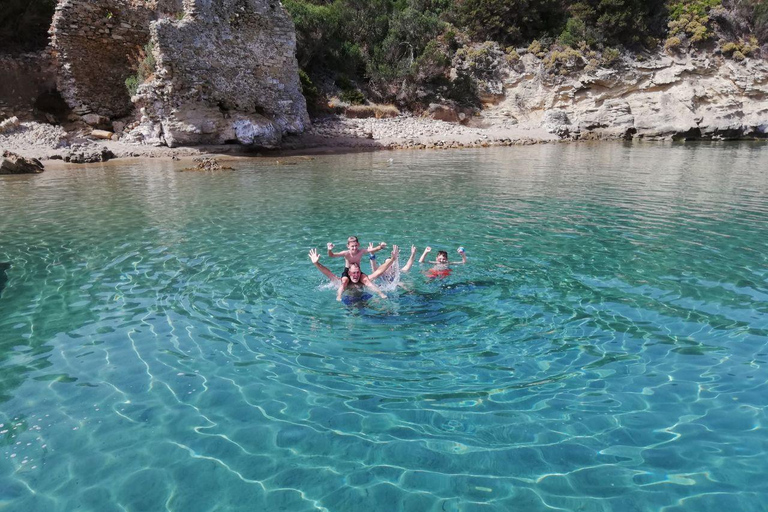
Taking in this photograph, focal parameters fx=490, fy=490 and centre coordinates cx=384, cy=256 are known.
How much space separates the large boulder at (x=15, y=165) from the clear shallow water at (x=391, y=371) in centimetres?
1012

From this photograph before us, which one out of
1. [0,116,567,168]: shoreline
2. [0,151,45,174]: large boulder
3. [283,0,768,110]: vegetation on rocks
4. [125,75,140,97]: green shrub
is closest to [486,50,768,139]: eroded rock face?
[283,0,768,110]: vegetation on rocks

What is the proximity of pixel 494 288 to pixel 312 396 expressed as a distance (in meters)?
3.28

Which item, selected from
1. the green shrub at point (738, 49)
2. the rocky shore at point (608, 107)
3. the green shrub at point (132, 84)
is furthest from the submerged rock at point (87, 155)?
the green shrub at point (738, 49)

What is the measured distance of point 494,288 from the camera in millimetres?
6617

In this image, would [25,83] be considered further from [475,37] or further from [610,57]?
[610,57]

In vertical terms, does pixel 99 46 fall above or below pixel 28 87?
above

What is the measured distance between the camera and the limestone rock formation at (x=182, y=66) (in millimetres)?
22719

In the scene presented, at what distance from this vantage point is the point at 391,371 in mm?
4594

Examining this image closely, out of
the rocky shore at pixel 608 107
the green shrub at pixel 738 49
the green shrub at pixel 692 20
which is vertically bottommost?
the rocky shore at pixel 608 107

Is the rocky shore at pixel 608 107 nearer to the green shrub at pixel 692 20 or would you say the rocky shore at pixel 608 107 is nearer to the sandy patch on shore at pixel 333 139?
the sandy patch on shore at pixel 333 139

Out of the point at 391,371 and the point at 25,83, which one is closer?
the point at 391,371

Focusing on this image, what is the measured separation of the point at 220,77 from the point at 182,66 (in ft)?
5.95

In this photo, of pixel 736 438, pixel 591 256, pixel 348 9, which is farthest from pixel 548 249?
pixel 348 9

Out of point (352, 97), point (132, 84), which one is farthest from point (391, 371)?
point (352, 97)
